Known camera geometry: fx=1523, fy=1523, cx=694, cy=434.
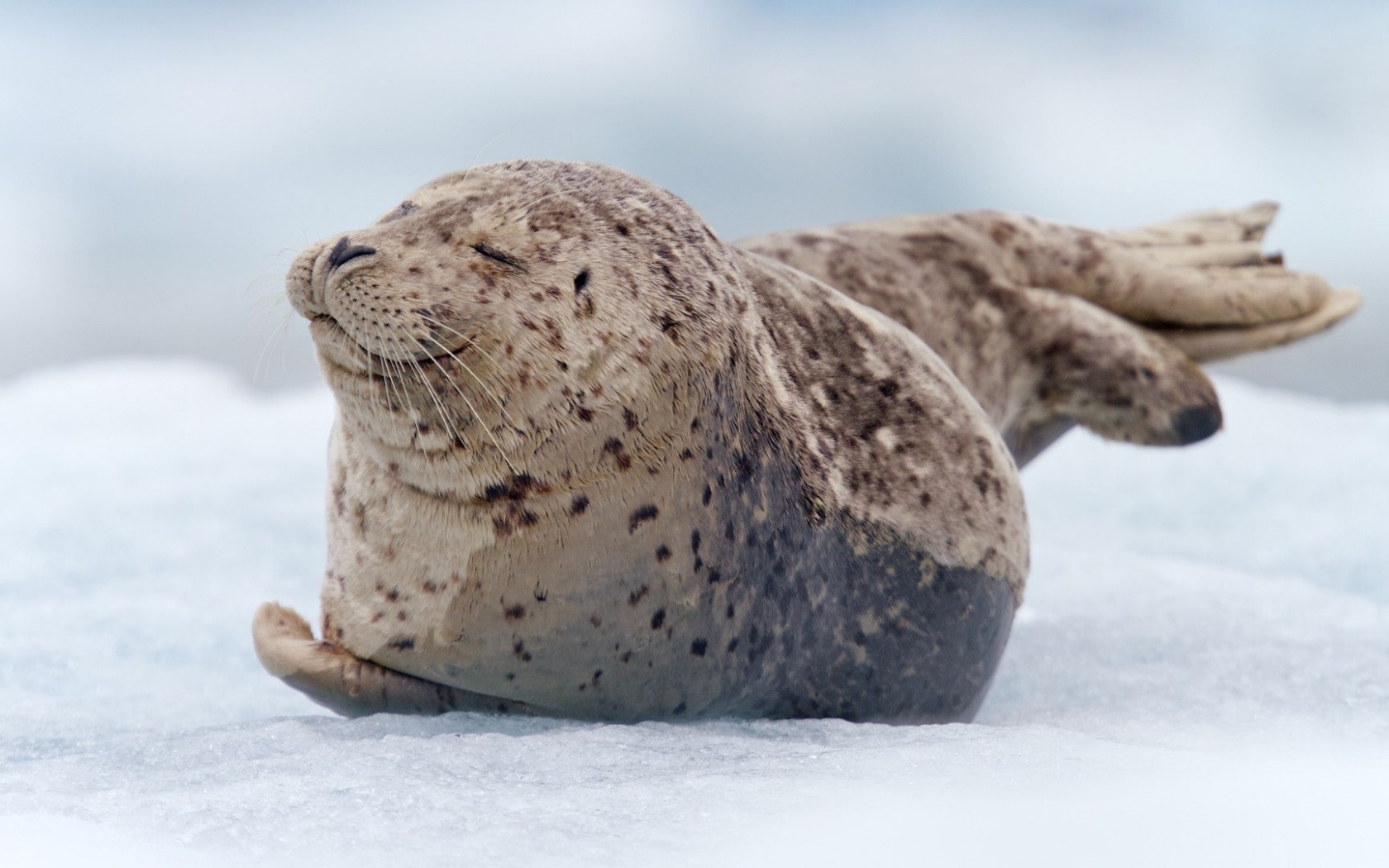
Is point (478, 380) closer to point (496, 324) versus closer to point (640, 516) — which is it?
point (496, 324)

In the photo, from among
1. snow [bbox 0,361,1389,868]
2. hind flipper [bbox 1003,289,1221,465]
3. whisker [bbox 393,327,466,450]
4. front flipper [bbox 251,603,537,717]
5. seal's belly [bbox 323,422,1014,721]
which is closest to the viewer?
snow [bbox 0,361,1389,868]

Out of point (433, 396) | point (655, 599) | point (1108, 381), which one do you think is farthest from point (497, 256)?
point (1108, 381)

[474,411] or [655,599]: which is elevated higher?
[474,411]

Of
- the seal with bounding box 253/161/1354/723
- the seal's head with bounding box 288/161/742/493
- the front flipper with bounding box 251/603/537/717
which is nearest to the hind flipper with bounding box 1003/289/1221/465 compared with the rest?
the seal with bounding box 253/161/1354/723

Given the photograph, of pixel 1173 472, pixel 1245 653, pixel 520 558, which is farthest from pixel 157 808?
pixel 1173 472

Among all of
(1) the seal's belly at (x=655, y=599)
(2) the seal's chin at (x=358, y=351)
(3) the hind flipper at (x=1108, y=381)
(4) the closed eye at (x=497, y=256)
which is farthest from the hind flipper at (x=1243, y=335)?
(2) the seal's chin at (x=358, y=351)

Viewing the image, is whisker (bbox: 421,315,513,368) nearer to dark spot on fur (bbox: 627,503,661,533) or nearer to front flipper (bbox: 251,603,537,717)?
dark spot on fur (bbox: 627,503,661,533)
